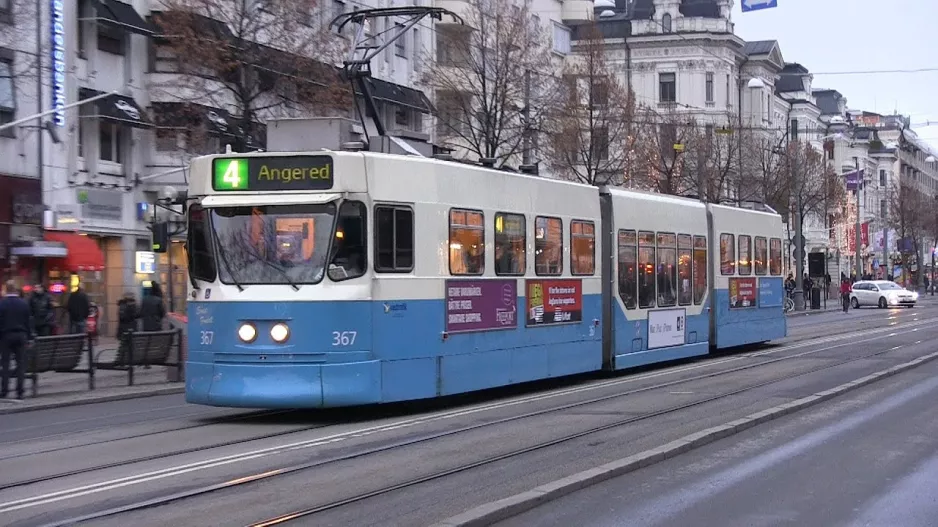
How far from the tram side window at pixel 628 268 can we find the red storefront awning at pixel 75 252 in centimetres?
1592

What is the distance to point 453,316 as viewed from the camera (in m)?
15.5

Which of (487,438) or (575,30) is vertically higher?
(575,30)

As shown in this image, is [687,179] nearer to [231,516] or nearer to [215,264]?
[215,264]

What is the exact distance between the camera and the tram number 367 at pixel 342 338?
13.9 m

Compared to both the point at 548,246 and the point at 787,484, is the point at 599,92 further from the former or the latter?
the point at 787,484

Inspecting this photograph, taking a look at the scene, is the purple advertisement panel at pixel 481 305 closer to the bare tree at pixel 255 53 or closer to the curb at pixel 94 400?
the curb at pixel 94 400

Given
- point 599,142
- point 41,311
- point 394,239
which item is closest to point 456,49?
point 599,142

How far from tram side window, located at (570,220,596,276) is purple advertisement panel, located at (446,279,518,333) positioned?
2.21m

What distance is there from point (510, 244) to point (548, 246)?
1258 millimetres

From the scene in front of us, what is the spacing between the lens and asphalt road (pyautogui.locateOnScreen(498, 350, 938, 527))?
873 centimetres

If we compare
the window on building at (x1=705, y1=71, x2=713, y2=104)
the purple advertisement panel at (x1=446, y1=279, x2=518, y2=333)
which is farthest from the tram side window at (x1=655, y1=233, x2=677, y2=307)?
the window on building at (x1=705, y1=71, x2=713, y2=104)

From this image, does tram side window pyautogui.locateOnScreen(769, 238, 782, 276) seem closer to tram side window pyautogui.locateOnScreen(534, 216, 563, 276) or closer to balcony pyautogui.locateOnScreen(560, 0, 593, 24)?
tram side window pyautogui.locateOnScreen(534, 216, 563, 276)

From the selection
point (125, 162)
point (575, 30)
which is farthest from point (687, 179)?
point (125, 162)

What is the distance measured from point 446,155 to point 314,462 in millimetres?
6211
